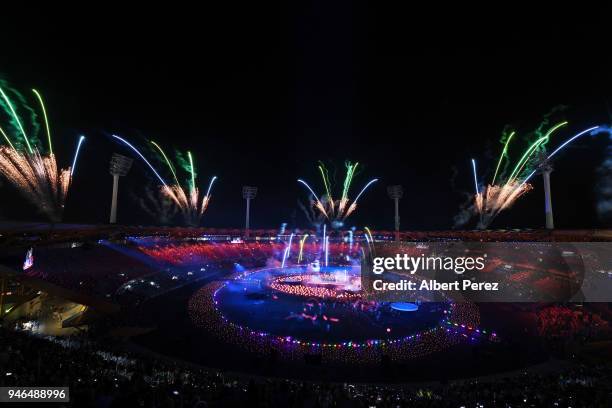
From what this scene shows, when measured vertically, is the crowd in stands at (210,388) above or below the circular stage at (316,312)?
above

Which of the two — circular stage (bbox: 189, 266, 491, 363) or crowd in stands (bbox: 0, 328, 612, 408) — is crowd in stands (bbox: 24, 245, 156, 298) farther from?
crowd in stands (bbox: 0, 328, 612, 408)

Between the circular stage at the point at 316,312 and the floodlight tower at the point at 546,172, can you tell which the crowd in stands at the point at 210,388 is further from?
the floodlight tower at the point at 546,172

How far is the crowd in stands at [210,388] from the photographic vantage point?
30.2 ft

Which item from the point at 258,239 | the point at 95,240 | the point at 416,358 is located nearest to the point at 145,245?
the point at 95,240

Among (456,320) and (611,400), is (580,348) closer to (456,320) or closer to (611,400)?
(456,320)

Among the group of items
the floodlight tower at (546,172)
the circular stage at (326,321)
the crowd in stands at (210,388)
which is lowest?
the circular stage at (326,321)

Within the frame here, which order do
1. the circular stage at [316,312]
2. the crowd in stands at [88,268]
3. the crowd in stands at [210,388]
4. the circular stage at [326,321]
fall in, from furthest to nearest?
the crowd in stands at [88,268] → the circular stage at [316,312] → the circular stage at [326,321] → the crowd in stands at [210,388]

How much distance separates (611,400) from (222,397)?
484 inches

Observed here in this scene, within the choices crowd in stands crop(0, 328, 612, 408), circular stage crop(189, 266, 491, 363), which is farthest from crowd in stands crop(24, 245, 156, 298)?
crowd in stands crop(0, 328, 612, 408)

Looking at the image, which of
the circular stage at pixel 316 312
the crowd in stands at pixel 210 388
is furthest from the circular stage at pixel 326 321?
the crowd in stands at pixel 210 388

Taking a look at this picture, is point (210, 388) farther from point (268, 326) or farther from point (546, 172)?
point (546, 172)

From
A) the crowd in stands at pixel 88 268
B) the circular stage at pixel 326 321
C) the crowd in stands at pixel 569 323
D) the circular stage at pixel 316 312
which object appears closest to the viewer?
the circular stage at pixel 326 321

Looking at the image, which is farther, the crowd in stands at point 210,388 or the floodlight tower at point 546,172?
the floodlight tower at point 546,172

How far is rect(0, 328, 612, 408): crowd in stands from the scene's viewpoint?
30.2 feet
